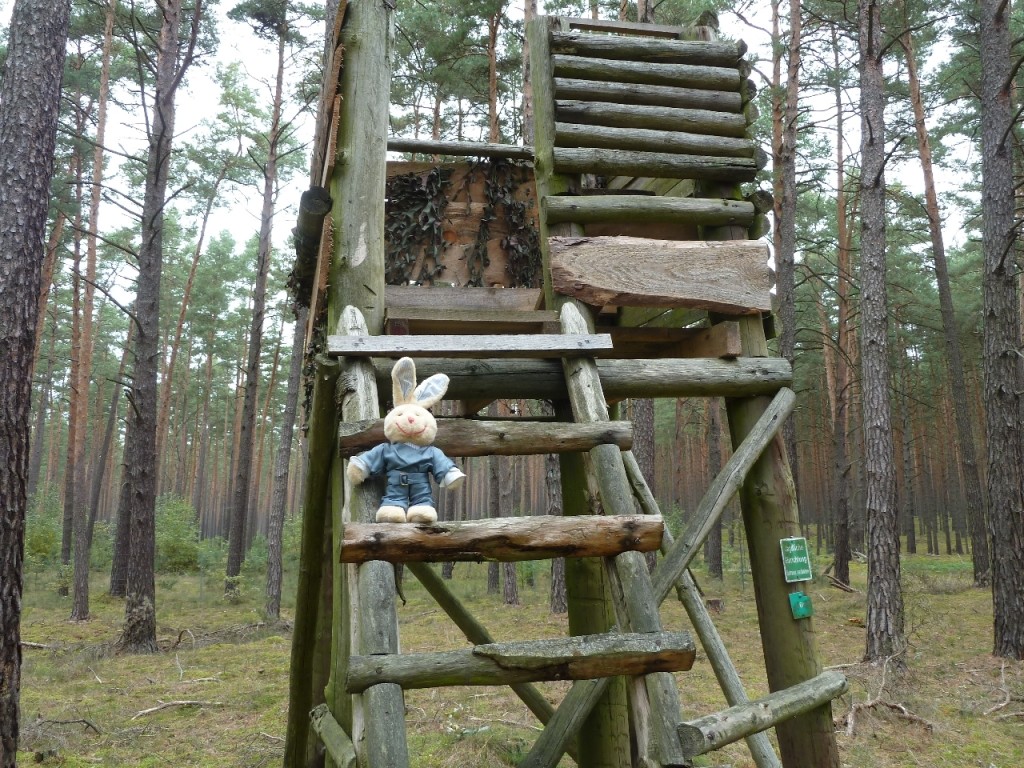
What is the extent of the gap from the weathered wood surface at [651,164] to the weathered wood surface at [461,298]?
1.23 metres

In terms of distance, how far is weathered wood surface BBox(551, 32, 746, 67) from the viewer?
16.2 ft

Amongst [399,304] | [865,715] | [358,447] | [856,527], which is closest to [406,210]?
[399,304]

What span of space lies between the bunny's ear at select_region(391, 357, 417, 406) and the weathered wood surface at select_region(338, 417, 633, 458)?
0.13 metres

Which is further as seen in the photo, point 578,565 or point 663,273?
point 578,565

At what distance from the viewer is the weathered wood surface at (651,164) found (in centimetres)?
464

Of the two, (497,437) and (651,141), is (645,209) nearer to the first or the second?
(651,141)

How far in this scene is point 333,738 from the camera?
316cm

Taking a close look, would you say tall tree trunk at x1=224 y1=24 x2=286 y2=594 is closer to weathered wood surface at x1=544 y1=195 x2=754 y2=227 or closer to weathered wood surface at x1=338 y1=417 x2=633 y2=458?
weathered wood surface at x1=544 y1=195 x2=754 y2=227

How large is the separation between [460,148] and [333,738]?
159 inches

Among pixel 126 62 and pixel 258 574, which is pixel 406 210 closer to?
pixel 126 62

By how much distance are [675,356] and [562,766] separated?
380cm

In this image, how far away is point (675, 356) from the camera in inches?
213

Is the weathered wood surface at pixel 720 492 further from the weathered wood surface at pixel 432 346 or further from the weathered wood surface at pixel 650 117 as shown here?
the weathered wood surface at pixel 650 117

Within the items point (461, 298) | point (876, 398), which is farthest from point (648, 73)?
point (876, 398)
